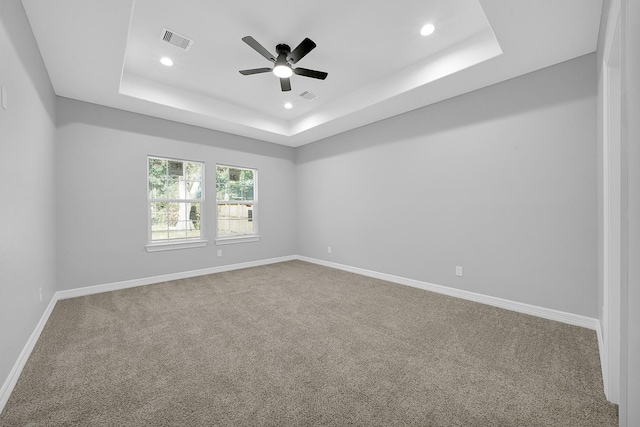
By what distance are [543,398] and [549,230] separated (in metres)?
1.86

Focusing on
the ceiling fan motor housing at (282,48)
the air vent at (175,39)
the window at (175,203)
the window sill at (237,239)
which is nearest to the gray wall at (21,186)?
the air vent at (175,39)

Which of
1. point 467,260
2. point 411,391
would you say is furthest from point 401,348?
point 467,260

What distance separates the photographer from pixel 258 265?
5.45 meters

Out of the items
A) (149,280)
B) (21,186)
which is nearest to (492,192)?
(21,186)

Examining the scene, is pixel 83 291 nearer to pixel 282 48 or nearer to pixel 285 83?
pixel 285 83

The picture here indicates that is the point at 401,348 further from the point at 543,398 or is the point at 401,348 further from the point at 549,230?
the point at 549,230

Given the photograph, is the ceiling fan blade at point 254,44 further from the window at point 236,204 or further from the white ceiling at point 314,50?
the window at point 236,204

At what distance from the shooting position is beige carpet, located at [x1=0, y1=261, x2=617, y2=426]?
1.50 metres

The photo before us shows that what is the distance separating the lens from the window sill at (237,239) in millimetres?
4965

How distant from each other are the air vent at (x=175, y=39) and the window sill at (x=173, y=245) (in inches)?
113

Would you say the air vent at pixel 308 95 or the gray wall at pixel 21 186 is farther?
the air vent at pixel 308 95

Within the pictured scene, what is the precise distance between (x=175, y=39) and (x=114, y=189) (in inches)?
92.5

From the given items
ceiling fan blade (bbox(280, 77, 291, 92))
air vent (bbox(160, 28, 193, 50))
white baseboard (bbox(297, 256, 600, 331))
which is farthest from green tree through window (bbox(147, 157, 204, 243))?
white baseboard (bbox(297, 256, 600, 331))

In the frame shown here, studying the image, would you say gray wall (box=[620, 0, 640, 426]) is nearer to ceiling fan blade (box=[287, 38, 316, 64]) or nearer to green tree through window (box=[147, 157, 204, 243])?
ceiling fan blade (box=[287, 38, 316, 64])
